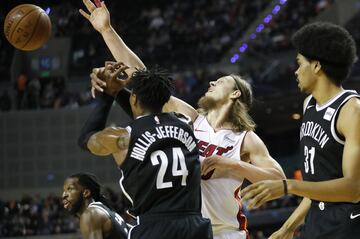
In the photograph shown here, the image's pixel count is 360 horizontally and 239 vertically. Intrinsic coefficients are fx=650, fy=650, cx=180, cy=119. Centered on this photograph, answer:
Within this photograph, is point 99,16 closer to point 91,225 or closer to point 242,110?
point 242,110

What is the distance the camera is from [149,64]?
1842 cm

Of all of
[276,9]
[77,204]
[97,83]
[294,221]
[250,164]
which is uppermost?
[276,9]

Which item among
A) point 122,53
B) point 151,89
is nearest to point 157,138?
point 151,89

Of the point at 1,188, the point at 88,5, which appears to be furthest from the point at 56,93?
the point at 88,5

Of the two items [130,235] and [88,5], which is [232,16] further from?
[130,235]

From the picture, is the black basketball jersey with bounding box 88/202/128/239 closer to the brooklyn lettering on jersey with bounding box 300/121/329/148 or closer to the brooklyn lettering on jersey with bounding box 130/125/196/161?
the brooklyn lettering on jersey with bounding box 130/125/196/161

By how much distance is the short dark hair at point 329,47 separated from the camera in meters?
3.52

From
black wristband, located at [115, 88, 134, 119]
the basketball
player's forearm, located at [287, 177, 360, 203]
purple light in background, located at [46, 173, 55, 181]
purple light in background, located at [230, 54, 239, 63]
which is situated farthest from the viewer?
purple light in background, located at [230, 54, 239, 63]

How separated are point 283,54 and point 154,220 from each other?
15292mm

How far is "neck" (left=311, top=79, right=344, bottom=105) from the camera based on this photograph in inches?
146

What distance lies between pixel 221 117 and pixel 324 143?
48.5 inches

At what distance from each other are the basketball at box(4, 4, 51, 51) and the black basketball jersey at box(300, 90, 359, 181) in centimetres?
367

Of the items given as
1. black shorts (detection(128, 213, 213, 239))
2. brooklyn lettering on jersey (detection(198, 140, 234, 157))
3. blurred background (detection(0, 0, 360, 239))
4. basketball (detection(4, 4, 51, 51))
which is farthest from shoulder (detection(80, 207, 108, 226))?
blurred background (detection(0, 0, 360, 239))

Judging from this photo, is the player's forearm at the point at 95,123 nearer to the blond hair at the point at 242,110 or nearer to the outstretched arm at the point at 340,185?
the outstretched arm at the point at 340,185
